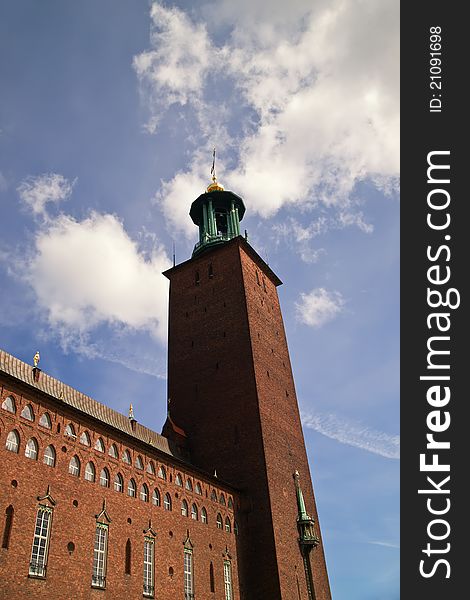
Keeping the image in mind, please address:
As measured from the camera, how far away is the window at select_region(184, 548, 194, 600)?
73.9 ft

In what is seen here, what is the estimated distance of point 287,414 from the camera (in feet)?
110

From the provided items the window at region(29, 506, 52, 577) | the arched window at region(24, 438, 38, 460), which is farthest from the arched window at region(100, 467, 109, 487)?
the arched window at region(24, 438, 38, 460)

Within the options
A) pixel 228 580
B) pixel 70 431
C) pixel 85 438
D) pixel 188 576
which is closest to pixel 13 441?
pixel 70 431

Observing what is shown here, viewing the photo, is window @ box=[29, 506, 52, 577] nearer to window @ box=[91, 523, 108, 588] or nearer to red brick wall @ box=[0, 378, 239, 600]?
red brick wall @ box=[0, 378, 239, 600]

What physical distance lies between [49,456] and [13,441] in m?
1.57

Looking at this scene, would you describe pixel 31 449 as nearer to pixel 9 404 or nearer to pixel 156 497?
pixel 9 404

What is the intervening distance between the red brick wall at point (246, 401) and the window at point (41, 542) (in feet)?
41.8

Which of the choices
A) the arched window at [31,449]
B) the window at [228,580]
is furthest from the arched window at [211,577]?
the arched window at [31,449]

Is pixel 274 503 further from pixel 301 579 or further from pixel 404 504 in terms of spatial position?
pixel 404 504

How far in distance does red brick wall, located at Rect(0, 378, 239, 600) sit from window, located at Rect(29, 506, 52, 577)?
184 millimetres

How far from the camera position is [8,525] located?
614 inches

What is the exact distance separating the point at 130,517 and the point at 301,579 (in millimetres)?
11731

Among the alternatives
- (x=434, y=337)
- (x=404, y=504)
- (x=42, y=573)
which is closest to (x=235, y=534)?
(x=42, y=573)

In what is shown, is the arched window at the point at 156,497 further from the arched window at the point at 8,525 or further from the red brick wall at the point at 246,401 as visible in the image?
the arched window at the point at 8,525
